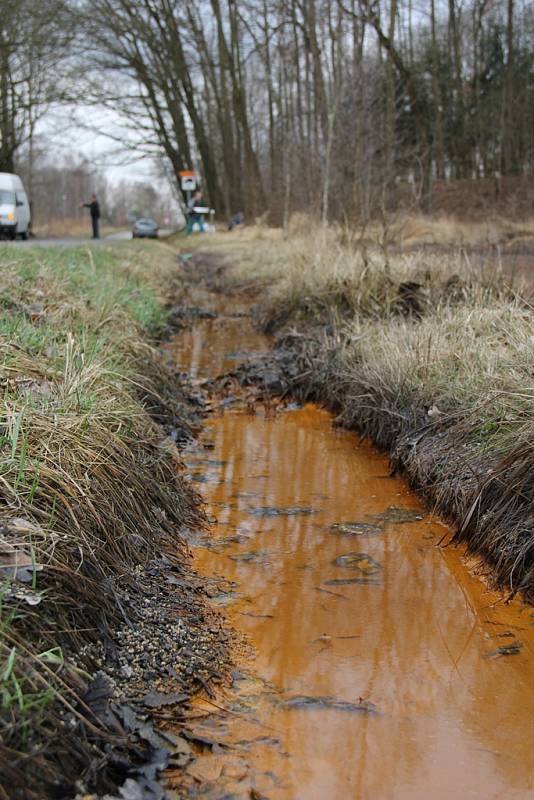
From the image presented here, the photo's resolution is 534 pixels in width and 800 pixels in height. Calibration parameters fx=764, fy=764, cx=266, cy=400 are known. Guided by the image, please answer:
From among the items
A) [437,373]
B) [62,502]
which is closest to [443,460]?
[437,373]

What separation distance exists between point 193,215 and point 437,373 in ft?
83.1

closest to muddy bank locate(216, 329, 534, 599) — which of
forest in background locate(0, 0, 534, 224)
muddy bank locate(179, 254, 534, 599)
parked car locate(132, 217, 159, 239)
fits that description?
muddy bank locate(179, 254, 534, 599)

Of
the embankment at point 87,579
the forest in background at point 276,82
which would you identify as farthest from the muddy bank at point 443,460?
the forest in background at point 276,82

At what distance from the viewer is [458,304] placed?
6516 millimetres

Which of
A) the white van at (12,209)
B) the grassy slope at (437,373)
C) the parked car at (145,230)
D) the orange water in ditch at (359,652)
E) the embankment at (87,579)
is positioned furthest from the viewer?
Result: the parked car at (145,230)

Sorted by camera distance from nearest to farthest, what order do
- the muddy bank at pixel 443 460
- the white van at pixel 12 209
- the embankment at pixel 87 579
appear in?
the embankment at pixel 87 579
the muddy bank at pixel 443 460
the white van at pixel 12 209

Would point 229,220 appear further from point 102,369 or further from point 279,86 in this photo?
point 102,369

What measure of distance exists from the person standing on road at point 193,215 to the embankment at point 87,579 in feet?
79.7

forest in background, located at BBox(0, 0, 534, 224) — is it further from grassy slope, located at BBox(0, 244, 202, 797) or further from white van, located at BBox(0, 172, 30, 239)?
grassy slope, located at BBox(0, 244, 202, 797)

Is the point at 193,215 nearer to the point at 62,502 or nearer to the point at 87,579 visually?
the point at 62,502

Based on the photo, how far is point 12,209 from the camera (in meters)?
23.3

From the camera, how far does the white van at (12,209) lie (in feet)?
75.5

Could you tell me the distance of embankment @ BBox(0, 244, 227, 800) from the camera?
1852 mm

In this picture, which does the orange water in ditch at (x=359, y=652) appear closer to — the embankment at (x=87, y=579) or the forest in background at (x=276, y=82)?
the embankment at (x=87, y=579)
